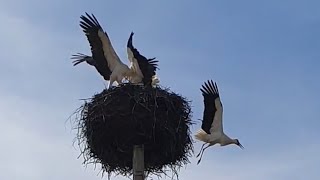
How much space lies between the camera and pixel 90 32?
28.3ft

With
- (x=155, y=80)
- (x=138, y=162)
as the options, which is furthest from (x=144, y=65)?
(x=138, y=162)

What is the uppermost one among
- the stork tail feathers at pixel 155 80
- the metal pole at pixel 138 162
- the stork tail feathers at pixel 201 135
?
the stork tail feathers at pixel 155 80

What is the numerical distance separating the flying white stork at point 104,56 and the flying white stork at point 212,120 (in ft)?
2.86

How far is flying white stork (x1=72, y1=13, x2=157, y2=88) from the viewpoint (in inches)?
339

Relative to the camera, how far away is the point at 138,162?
7.62m

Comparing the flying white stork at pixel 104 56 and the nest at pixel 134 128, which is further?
the flying white stork at pixel 104 56

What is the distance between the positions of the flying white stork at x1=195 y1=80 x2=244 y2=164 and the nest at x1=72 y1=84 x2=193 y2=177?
0.20m

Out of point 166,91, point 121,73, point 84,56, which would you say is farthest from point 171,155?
point 84,56

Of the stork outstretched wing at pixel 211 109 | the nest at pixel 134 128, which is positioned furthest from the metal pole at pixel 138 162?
the stork outstretched wing at pixel 211 109

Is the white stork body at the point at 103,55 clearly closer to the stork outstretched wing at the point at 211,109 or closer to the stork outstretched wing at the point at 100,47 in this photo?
the stork outstretched wing at the point at 100,47

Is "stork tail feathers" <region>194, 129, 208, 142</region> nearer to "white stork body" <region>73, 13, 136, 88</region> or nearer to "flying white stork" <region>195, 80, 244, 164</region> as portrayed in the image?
"flying white stork" <region>195, 80, 244, 164</region>

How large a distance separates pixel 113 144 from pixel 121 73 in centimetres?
113

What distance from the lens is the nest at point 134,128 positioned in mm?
7789

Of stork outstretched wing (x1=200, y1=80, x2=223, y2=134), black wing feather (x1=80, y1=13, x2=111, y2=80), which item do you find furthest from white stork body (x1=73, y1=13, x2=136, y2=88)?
stork outstretched wing (x1=200, y1=80, x2=223, y2=134)
